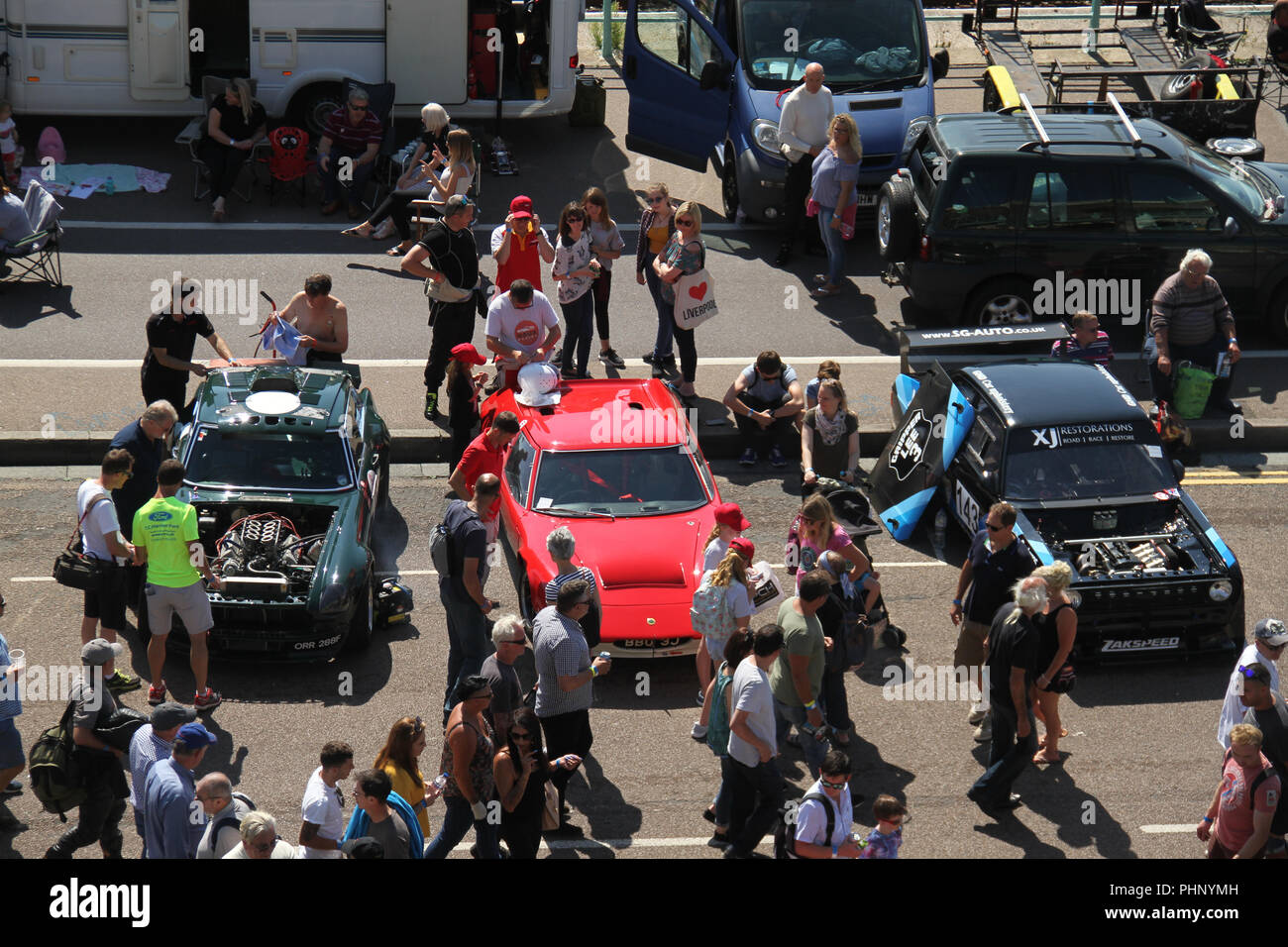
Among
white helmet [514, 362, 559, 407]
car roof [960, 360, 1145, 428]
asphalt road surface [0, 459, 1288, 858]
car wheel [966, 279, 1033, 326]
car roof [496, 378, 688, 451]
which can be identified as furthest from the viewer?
car wheel [966, 279, 1033, 326]

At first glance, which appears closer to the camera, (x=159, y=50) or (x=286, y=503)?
(x=286, y=503)

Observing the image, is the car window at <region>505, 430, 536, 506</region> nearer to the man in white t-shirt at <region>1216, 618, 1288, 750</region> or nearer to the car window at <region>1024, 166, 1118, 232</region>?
the man in white t-shirt at <region>1216, 618, 1288, 750</region>

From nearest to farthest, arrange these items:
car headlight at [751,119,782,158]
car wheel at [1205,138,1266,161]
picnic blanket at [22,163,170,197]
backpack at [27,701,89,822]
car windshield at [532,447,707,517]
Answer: backpack at [27,701,89,822] < car windshield at [532,447,707,517] < car headlight at [751,119,782,158] < car wheel at [1205,138,1266,161] < picnic blanket at [22,163,170,197]

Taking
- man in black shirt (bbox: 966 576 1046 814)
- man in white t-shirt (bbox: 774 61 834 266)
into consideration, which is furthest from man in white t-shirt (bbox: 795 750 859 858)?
man in white t-shirt (bbox: 774 61 834 266)

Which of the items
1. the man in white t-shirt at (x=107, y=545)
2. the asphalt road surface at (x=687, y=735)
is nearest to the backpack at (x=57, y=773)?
the asphalt road surface at (x=687, y=735)

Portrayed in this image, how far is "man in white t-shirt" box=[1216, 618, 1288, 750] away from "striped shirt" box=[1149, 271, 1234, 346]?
19.3 feet

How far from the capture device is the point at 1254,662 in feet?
32.3

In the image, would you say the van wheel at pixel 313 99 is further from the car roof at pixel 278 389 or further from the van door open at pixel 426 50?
the car roof at pixel 278 389

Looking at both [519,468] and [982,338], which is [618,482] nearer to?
[519,468]

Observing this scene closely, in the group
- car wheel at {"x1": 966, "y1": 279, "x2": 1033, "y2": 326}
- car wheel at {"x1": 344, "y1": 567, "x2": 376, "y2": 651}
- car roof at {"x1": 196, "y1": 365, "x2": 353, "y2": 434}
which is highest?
car wheel at {"x1": 966, "y1": 279, "x2": 1033, "y2": 326}

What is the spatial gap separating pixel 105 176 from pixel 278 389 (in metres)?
8.09

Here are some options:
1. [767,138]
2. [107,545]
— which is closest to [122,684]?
[107,545]

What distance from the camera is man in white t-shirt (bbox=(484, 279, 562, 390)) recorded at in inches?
583

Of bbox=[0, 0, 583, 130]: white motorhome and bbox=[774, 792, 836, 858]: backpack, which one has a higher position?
bbox=[0, 0, 583, 130]: white motorhome
